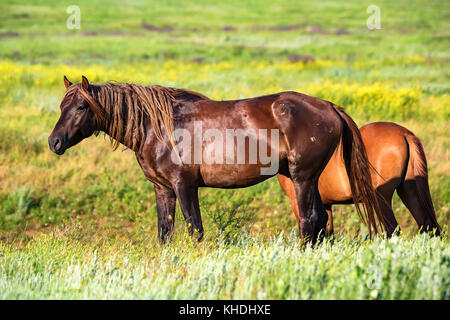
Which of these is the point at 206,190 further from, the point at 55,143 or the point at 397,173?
the point at 55,143

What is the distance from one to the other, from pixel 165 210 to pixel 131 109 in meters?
1.09

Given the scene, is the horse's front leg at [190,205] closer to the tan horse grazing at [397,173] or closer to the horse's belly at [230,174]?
the horse's belly at [230,174]

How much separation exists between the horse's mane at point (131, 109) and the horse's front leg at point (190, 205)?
468mm

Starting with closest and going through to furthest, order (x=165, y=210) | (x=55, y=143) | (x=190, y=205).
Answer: (x=55, y=143), (x=190, y=205), (x=165, y=210)

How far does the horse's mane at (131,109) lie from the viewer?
580cm

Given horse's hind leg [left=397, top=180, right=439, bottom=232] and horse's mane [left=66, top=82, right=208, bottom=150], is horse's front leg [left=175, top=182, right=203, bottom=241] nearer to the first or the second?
horse's mane [left=66, top=82, right=208, bottom=150]

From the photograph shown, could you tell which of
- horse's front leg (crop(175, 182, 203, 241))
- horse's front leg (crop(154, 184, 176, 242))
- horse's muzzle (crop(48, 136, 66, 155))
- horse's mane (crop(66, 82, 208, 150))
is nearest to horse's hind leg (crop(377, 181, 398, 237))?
horse's front leg (crop(175, 182, 203, 241))

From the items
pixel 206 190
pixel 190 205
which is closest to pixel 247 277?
pixel 190 205

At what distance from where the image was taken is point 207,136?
577cm

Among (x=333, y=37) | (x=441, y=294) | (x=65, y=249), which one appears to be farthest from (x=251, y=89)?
(x=333, y=37)

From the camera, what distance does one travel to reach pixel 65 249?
529 cm

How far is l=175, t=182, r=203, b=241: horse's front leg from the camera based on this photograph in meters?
5.72
